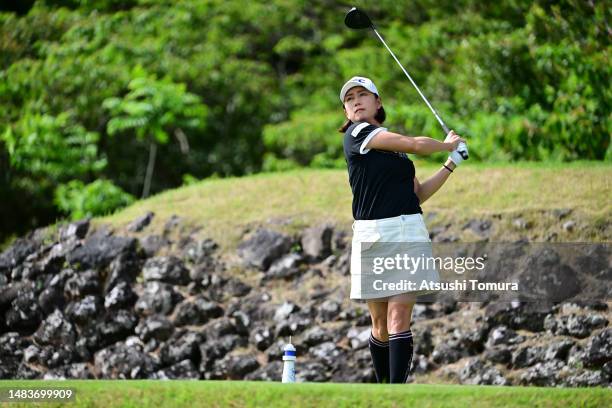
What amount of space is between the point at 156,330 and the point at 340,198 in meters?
2.49

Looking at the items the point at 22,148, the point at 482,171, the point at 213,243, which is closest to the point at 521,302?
the point at 482,171

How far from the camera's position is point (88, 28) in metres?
18.9

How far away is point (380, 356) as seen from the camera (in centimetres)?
560

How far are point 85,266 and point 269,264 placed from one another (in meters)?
2.06

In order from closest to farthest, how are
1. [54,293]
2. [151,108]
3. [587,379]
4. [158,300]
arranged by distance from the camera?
1. [587,379]
2. [158,300]
3. [54,293]
4. [151,108]

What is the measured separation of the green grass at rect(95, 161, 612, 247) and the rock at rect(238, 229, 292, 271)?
178 millimetres

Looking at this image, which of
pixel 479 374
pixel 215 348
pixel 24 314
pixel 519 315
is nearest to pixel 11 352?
pixel 24 314

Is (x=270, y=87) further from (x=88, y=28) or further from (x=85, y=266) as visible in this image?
(x=85, y=266)

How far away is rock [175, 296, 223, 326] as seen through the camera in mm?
9531

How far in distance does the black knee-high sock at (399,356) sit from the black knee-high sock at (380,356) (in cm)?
30

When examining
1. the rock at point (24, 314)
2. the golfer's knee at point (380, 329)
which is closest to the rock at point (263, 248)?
the rock at point (24, 314)

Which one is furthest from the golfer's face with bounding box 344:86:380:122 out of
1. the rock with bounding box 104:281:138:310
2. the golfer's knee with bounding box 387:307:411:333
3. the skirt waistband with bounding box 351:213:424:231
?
the rock with bounding box 104:281:138:310

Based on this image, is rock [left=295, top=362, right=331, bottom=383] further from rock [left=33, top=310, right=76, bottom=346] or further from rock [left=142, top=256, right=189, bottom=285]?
rock [left=33, top=310, right=76, bottom=346]

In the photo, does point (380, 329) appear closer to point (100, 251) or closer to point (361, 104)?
point (361, 104)
